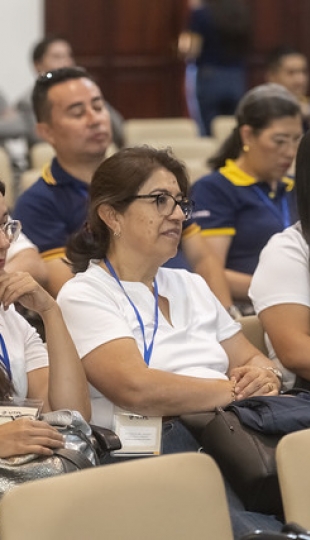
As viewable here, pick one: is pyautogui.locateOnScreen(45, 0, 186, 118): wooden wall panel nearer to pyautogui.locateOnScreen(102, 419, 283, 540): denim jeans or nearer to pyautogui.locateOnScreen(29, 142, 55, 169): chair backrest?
pyautogui.locateOnScreen(29, 142, 55, 169): chair backrest

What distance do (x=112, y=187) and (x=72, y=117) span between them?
135 centimetres

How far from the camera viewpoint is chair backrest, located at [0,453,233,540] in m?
1.98

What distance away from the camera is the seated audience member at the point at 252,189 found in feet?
14.5

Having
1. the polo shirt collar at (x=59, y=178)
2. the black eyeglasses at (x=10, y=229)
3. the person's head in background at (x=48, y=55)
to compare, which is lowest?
the person's head in background at (x=48, y=55)

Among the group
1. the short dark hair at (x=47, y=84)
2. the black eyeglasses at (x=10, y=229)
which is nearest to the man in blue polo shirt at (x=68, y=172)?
the short dark hair at (x=47, y=84)

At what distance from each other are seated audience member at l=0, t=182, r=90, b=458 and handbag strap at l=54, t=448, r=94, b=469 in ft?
0.99

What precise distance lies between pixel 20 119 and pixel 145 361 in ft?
15.2

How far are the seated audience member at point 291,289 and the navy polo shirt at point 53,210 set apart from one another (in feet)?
3.47

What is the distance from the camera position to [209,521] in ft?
7.02

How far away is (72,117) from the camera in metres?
4.38

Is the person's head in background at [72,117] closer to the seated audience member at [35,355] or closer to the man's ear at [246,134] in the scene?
the man's ear at [246,134]

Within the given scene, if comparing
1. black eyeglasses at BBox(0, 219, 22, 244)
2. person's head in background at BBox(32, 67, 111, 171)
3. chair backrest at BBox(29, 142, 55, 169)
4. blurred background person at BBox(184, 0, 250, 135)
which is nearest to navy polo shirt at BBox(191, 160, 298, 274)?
person's head in background at BBox(32, 67, 111, 171)

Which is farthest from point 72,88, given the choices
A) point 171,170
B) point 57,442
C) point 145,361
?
point 57,442

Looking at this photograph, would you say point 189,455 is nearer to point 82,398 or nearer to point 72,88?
point 82,398
